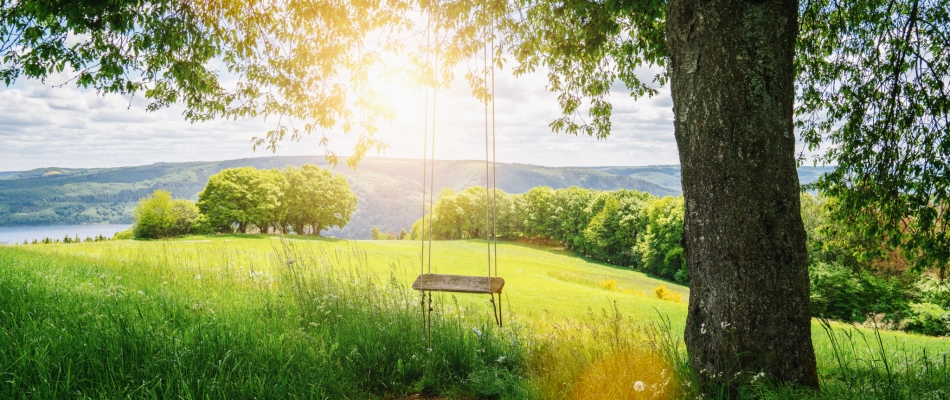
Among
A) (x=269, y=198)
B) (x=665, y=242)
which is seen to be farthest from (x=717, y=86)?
(x=269, y=198)

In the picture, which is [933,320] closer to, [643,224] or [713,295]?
[643,224]

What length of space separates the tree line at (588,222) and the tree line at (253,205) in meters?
11.0

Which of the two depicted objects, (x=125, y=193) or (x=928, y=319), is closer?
(x=928, y=319)

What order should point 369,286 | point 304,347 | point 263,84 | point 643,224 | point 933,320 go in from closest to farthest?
point 304,347
point 369,286
point 263,84
point 933,320
point 643,224

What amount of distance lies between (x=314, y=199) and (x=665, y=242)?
113ft

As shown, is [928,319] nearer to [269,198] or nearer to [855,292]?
[855,292]

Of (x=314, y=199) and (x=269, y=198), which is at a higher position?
(x=269, y=198)

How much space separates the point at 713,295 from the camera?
332cm

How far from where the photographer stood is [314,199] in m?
49.6

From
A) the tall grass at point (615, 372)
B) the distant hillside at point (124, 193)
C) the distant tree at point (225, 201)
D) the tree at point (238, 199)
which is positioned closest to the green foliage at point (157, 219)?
the distant tree at point (225, 201)

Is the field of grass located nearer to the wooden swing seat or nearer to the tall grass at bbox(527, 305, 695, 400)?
the tall grass at bbox(527, 305, 695, 400)

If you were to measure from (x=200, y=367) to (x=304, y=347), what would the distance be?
2.71 ft

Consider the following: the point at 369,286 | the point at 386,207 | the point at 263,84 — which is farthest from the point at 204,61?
the point at 386,207

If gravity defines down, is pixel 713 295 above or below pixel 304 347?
above
